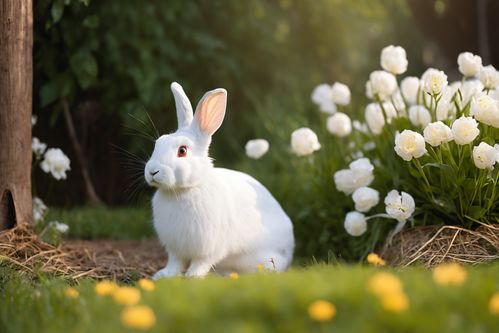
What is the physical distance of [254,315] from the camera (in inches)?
74.9

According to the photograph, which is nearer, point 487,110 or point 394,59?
point 487,110

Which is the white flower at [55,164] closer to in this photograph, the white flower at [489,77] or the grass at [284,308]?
the grass at [284,308]

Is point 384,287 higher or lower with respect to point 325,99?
lower

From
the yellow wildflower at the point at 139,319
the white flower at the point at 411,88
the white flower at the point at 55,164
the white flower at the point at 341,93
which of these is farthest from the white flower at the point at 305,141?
the yellow wildflower at the point at 139,319

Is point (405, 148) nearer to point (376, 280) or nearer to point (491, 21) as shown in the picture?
point (376, 280)

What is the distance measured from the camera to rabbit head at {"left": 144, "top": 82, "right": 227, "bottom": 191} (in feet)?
10.0

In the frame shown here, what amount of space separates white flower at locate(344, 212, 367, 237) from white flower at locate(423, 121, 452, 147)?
26.9 inches

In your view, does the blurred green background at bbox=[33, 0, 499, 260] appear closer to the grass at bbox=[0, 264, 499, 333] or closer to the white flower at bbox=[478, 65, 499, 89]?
the white flower at bbox=[478, 65, 499, 89]

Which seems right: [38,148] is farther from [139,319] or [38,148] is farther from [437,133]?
[139,319]

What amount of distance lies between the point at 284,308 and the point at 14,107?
2.29m

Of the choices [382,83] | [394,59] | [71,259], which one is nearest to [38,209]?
[71,259]

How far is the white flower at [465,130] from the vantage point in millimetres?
3080

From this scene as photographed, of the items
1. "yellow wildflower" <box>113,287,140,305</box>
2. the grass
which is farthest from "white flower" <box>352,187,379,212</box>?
"yellow wildflower" <box>113,287,140,305</box>

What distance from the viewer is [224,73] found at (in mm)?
6215
